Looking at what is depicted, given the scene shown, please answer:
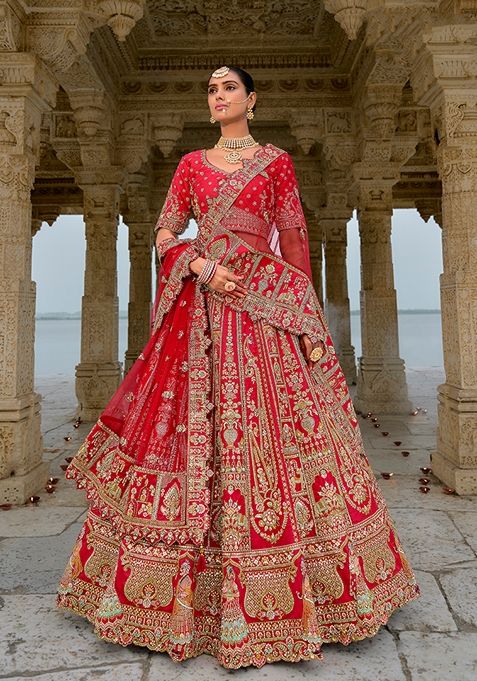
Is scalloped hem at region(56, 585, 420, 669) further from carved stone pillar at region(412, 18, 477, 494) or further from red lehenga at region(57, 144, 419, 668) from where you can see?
carved stone pillar at region(412, 18, 477, 494)

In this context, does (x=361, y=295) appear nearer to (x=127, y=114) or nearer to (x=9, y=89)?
(x=127, y=114)

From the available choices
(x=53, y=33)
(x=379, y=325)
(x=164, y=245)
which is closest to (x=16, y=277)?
(x=53, y=33)

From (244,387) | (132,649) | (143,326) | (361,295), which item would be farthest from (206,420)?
(143,326)

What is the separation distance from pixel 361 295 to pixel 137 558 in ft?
18.8

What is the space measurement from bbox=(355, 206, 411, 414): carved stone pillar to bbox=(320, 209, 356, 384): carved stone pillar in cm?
257

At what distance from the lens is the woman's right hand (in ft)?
5.40

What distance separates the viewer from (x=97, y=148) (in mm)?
5797

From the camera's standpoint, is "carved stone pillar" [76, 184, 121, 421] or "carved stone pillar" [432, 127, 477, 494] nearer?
"carved stone pillar" [432, 127, 477, 494]

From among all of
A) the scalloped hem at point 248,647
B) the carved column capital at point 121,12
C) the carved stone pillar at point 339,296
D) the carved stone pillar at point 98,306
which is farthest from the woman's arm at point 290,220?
the carved stone pillar at point 339,296

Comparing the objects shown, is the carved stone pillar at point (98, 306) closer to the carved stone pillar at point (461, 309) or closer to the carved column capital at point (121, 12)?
the carved column capital at point (121, 12)

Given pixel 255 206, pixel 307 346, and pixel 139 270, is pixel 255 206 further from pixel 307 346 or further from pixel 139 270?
pixel 139 270

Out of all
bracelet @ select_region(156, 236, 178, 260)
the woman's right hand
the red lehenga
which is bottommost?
the red lehenga

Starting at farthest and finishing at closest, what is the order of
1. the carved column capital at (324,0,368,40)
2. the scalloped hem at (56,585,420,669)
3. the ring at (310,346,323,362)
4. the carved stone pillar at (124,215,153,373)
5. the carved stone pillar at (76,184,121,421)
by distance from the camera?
the carved stone pillar at (124,215,153,373) < the carved stone pillar at (76,184,121,421) < the carved column capital at (324,0,368,40) < the ring at (310,346,323,362) < the scalloped hem at (56,585,420,669)

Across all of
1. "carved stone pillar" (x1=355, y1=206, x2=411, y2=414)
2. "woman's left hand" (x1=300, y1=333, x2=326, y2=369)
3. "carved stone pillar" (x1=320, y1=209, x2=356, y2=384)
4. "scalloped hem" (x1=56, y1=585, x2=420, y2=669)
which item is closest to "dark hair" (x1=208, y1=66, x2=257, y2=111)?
"woman's left hand" (x1=300, y1=333, x2=326, y2=369)
